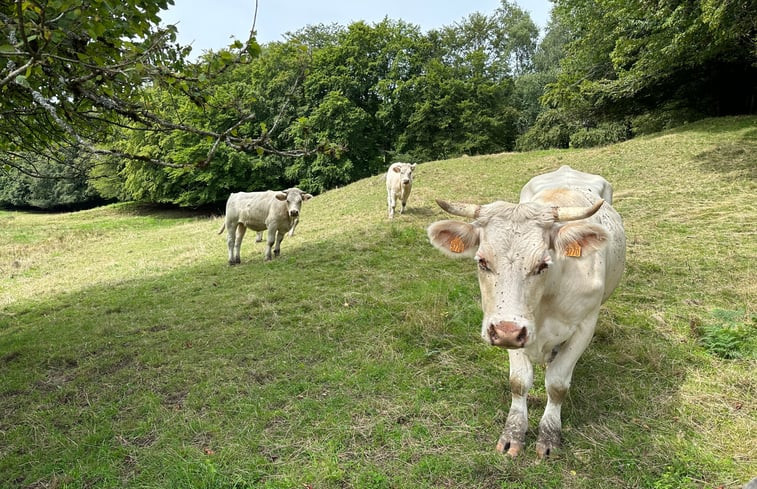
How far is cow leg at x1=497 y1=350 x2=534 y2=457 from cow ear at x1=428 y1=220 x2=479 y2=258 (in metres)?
1.01

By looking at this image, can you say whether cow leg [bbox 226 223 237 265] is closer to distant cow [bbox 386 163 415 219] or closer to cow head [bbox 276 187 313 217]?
cow head [bbox 276 187 313 217]

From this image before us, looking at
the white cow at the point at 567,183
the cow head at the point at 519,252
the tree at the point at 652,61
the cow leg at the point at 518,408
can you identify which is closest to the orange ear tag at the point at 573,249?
the cow head at the point at 519,252

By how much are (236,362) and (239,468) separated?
1.94 m

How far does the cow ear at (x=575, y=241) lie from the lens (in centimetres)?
304

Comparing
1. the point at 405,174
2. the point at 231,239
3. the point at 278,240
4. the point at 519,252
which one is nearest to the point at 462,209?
the point at 519,252

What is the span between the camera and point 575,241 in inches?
120

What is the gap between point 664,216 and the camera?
10.6 metres

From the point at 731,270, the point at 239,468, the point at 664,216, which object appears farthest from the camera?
the point at 664,216

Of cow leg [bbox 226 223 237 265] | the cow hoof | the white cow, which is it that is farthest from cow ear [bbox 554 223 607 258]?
cow leg [bbox 226 223 237 265]

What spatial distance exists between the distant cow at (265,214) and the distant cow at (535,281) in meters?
7.10

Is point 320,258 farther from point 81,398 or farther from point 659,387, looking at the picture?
point 659,387

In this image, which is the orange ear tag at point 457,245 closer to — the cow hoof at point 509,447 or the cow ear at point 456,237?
the cow ear at point 456,237

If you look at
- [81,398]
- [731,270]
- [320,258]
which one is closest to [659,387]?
[731,270]

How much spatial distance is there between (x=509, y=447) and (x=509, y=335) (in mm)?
1276
